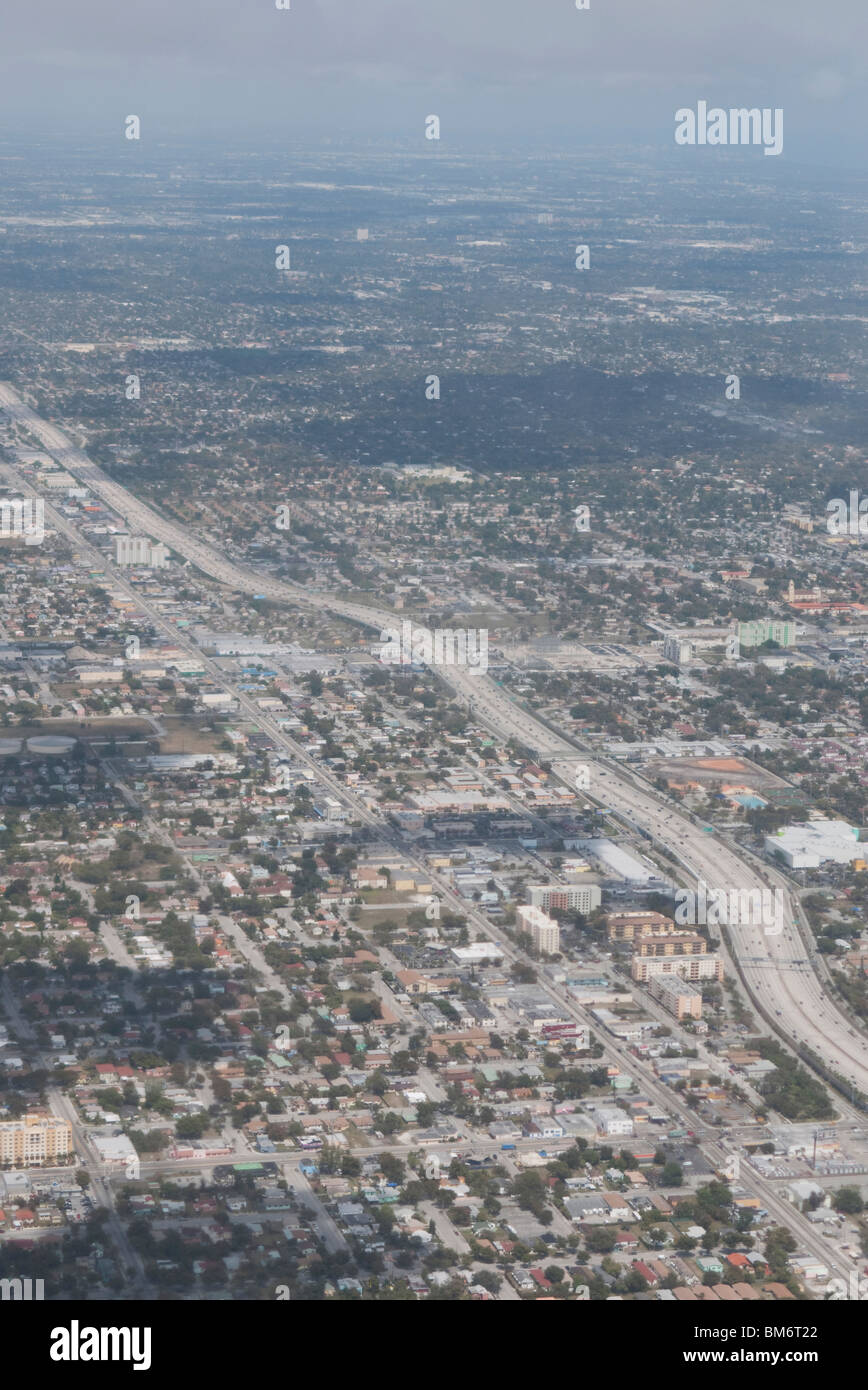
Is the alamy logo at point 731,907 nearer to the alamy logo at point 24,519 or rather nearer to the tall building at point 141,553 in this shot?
the tall building at point 141,553

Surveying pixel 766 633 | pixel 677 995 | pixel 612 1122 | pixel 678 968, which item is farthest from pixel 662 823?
pixel 766 633

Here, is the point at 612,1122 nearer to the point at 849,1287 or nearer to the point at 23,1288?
the point at 849,1287

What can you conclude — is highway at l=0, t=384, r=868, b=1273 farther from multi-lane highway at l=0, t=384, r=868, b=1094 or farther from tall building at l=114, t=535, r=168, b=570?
tall building at l=114, t=535, r=168, b=570
